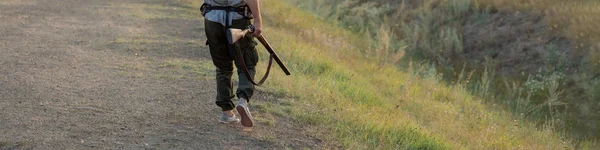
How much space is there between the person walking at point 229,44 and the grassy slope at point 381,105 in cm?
74

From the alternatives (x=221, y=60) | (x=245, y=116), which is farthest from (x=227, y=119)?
(x=221, y=60)

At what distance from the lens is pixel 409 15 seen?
1756cm

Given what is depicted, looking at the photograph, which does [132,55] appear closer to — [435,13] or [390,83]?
[390,83]

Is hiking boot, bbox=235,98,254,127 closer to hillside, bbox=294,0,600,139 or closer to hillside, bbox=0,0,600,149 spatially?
hillside, bbox=0,0,600,149

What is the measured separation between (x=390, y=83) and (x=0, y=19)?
5613mm

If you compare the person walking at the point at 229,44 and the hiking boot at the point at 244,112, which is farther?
the hiking boot at the point at 244,112

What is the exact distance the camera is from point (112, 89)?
7535 millimetres

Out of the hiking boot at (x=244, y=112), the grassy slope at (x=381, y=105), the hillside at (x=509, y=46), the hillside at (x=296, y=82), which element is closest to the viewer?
the hiking boot at (x=244, y=112)

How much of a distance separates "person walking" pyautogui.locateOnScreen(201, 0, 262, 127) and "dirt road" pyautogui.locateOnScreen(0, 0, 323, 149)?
0.21 meters

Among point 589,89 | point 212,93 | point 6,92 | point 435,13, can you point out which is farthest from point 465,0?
point 6,92

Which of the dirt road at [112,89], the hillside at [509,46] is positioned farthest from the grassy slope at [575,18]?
the dirt road at [112,89]

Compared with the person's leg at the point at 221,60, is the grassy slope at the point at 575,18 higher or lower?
lower

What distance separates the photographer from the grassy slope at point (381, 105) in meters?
6.58

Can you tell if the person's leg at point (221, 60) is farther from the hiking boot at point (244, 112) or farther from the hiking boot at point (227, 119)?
the hiking boot at point (244, 112)
